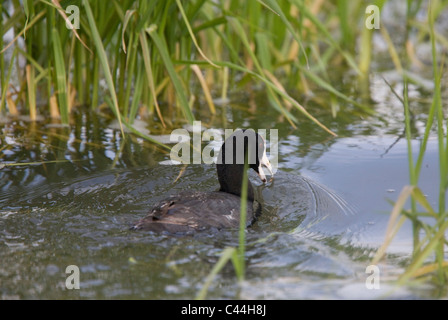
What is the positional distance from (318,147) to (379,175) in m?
0.69

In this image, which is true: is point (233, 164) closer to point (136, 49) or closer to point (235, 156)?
point (235, 156)

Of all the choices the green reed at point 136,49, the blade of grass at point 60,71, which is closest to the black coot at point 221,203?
the green reed at point 136,49

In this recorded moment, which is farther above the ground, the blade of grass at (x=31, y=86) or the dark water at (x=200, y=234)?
the blade of grass at (x=31, y=86)

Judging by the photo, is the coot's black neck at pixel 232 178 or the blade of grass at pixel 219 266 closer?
the blade of grass at pixel 219 266

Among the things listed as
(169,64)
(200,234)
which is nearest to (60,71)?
(169,64)

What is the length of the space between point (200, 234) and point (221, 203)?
36cm

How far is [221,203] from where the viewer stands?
4043 millimetres

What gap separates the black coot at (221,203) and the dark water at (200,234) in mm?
97

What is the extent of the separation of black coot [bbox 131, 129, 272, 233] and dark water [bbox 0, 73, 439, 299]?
97 millimetres

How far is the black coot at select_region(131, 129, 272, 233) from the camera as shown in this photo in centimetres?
372

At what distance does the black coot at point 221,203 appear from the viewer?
3.72 meters

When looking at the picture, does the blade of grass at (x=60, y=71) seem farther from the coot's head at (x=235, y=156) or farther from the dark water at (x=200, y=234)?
the coot's head at (x=235, y=156)
